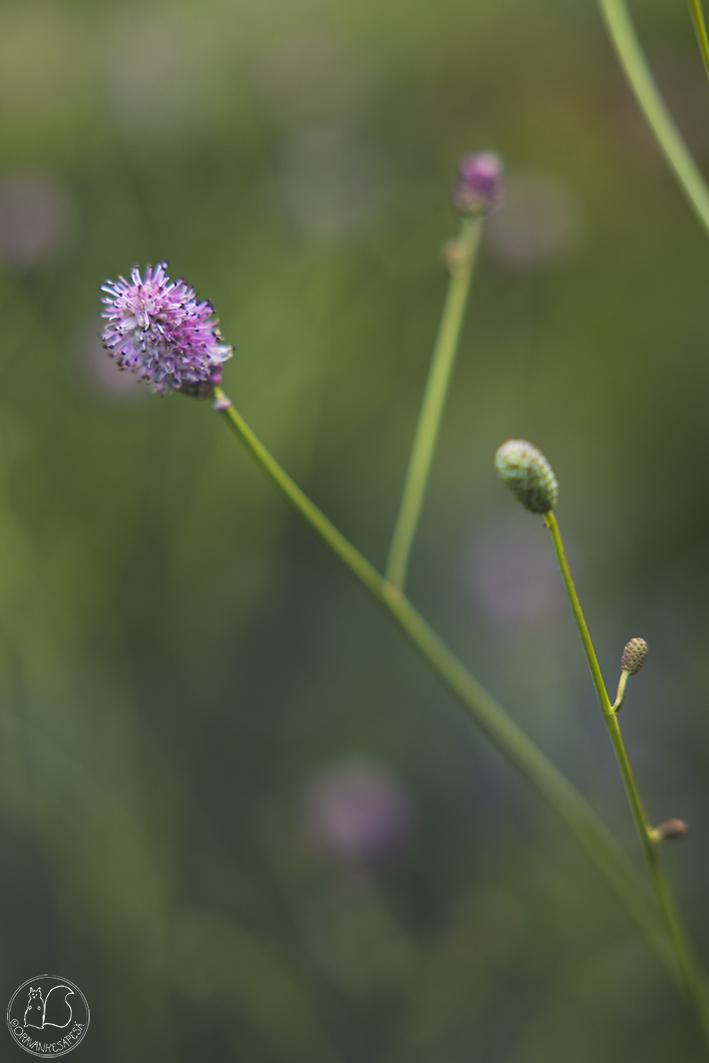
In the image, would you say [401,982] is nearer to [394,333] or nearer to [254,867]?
[254,867]

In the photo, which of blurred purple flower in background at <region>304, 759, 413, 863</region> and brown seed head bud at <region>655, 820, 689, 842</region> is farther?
blurred purple flower in background at <region>304, 759, 413, 863</region>

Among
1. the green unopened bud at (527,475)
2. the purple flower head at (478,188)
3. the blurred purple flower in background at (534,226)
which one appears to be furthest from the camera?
the blurred purple flower in background at (534,226)

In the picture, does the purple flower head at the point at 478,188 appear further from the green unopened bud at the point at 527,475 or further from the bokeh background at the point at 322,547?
the bokeh background at the point at 322,547

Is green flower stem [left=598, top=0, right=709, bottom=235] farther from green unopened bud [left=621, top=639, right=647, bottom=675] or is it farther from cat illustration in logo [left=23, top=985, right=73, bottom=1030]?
cat illustration in logo [left=23, top=985, right=73, bottom=1030]

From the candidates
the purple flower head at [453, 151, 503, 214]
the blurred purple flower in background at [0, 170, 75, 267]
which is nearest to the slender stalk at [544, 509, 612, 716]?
the purple flower head at [453, 151, 503, 214]

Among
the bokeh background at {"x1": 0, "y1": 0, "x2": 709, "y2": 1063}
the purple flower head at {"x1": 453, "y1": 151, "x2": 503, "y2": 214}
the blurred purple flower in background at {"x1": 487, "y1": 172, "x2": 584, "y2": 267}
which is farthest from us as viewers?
the blurred purple flower in background at {"x1": 487, "y1": 172, "x2": 584, "y2": 267}

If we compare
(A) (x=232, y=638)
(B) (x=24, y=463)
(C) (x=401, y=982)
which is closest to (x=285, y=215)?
(B) (x=24, y=463)

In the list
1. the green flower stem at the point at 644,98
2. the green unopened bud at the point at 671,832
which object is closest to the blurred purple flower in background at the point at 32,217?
the green flower stem at the point at 644,98
